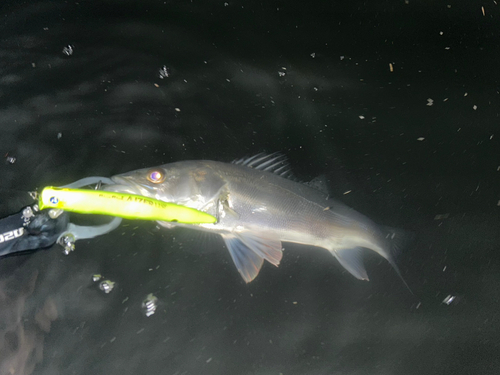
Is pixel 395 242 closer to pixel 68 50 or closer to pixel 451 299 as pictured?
pixel 451 299

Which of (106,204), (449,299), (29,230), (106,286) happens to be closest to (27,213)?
(29,230)

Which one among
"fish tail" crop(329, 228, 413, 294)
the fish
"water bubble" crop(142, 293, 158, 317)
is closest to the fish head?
the fish

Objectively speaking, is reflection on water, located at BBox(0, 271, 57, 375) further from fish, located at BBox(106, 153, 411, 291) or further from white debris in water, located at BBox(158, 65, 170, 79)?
white debris in water, located at BBox(158, 65, 170, 79)

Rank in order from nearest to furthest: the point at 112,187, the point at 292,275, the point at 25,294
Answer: the point at 112,187, the point at 25,294, the point at 292,275

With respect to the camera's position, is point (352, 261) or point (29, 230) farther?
point (352, 261)

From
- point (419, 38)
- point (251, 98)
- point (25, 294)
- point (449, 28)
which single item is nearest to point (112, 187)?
point (25, 294)

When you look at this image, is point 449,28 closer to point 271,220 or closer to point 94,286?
point 271,220

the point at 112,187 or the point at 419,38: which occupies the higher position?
the point at 419,38
